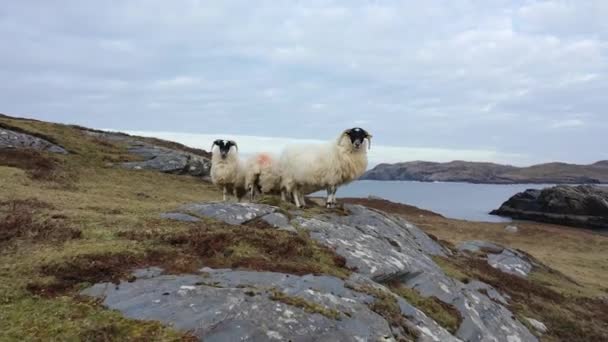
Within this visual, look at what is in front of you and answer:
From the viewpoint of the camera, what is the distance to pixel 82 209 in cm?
1573

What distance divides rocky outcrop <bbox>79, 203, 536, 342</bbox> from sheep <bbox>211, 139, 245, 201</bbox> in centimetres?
761

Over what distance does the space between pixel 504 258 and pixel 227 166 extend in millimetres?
14012

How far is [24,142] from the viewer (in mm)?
36031

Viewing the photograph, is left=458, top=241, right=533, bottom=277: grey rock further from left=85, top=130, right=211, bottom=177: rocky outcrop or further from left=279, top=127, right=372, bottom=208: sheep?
left=85, top=130, right=211, bottom=177: rocky outcrop

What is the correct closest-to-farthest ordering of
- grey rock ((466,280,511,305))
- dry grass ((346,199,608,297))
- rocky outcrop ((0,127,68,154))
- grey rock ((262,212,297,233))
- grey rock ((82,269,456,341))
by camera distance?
1. grey rock ((82,269,456,341))
2. grey rock ((262,212,297,233))
3. grey rock ((466,280,511,305))
4. dry grass ((346,199,608,297))
5. rocky outcrop ((0,127,68,154))

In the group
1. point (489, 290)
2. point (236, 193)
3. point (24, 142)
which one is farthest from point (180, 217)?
point (24, 142)

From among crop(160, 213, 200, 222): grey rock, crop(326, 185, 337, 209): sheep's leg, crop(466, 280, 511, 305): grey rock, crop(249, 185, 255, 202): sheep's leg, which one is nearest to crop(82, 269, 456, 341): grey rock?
crop(160, 213, 200, 222): grey rock

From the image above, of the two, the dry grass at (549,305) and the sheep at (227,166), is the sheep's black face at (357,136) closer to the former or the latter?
the dry grass at (549,305)

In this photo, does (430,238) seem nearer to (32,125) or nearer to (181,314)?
(181,314)

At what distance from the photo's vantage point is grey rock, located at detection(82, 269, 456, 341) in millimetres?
7551

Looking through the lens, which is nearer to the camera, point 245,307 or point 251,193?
point 245,307

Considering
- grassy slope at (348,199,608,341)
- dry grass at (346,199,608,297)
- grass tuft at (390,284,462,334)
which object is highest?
grass tuft at (390,284,462,334)

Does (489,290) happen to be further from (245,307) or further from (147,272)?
(147,272)

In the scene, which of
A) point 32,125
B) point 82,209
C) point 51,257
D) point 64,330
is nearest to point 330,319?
point 64,330
